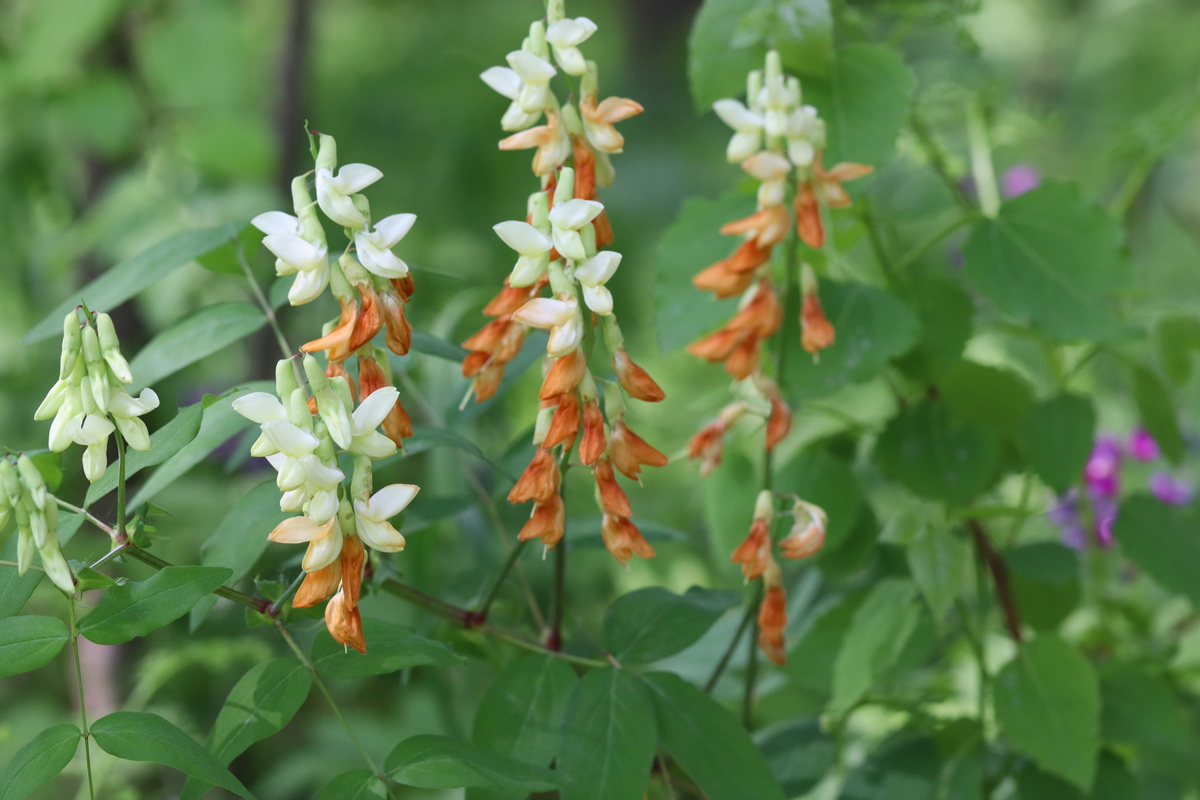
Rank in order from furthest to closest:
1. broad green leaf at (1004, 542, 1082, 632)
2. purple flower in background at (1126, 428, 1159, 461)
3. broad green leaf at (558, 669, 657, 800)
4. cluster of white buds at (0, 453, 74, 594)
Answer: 1. purple flower in background at (1126, 428, 1159, 461)
2. broad green leaf at (1004, 542, 1082, 632)
3. broad green leaf at (558, 669, 657, 800)
4. cluster of white buds at (0, 453, 74, 594)

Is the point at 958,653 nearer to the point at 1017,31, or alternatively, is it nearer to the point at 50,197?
the point at 50,197

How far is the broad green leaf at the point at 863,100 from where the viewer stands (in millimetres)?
765

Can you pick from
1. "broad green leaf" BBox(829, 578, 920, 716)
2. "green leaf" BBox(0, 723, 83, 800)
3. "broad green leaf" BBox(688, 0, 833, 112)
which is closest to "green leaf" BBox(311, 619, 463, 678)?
"green leaf" BBox(0, 723, 83, 800)

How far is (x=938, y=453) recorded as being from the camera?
Result: 2.79 ft

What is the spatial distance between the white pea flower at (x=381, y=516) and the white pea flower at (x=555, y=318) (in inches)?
3.9

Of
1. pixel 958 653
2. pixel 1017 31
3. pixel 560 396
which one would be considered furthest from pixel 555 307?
pixel 1017 31

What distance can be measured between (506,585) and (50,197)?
5.60 ft

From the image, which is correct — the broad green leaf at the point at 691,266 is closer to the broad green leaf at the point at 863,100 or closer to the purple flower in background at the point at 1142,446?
the broad green leaf at the point at 863,100

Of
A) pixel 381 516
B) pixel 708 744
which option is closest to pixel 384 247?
pixel 381 516

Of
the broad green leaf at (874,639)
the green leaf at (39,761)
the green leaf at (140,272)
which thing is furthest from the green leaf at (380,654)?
the broad green leaf at (874,639)

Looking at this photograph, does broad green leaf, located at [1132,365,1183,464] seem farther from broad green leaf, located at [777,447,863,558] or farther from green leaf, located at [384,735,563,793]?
green leaf, located at [384,735,563,793]

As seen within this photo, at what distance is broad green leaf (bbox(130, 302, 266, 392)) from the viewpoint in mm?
643

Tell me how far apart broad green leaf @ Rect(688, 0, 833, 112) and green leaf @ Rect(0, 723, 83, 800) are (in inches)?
23.5

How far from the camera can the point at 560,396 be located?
55cm
